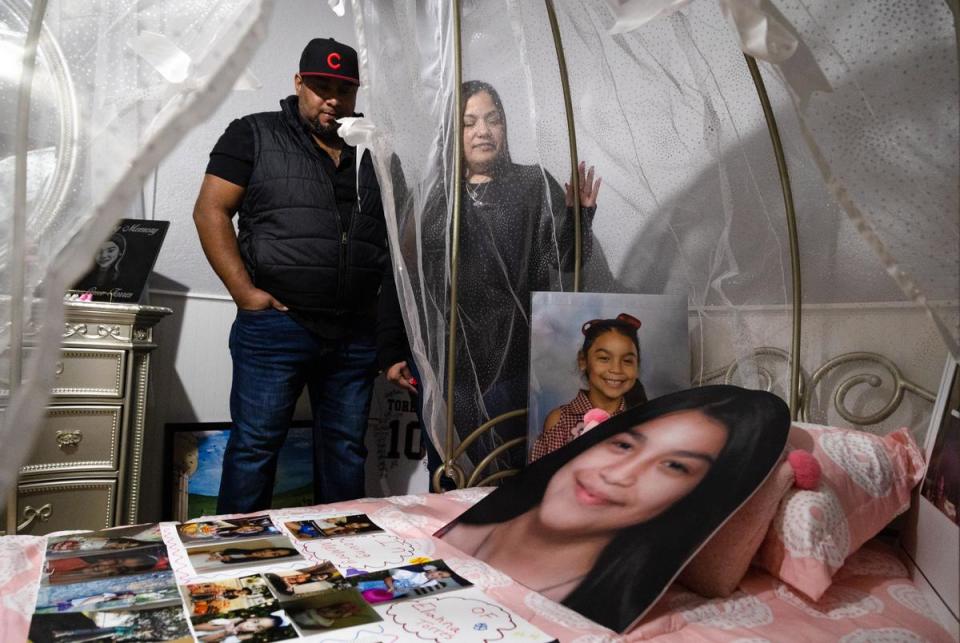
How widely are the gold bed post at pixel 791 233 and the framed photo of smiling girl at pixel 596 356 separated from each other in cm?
21

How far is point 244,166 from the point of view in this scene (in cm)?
181

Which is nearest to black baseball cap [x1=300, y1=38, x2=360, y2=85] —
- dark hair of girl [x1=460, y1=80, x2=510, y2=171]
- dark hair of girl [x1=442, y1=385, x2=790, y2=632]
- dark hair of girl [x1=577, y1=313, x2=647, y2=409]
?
dark hair of girl [x1=460, y1=80, x2=510, y2=171]

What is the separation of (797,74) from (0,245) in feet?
2.84

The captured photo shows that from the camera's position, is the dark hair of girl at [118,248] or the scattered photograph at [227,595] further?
the dark hair of girl at [118,248]

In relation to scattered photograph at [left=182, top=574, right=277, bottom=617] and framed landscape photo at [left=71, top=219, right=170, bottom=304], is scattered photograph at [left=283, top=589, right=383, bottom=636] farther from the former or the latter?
framed landscape photo at [left=71, top=219, right=170, bottom=304]

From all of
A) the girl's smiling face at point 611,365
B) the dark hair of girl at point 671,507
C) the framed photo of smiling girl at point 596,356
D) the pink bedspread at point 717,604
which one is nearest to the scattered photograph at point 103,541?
the pink bedspread at point 717,604

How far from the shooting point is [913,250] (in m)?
0.74

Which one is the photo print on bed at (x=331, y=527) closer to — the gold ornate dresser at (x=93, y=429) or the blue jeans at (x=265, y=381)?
the blue jeans at (x=265, y=381)

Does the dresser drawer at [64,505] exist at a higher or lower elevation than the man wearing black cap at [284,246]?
lower

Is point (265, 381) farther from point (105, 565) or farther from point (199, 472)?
point (105, 565)

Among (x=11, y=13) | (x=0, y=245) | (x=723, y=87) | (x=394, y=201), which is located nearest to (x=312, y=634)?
(x=0, y=245)

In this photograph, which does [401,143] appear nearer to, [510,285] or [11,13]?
[510,285]

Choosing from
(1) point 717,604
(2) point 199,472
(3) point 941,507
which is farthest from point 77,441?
(3) point 941,507

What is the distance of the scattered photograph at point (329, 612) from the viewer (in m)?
0.80
